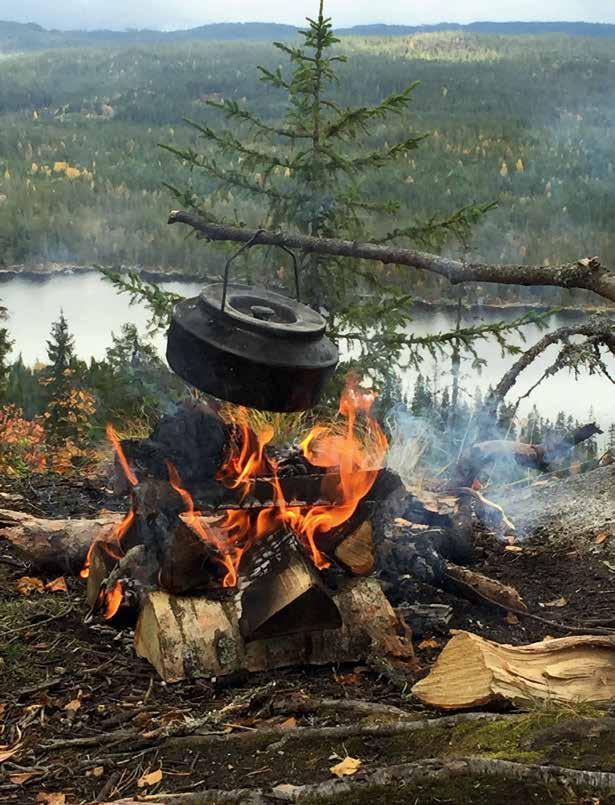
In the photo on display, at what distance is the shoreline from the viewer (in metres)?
42.9

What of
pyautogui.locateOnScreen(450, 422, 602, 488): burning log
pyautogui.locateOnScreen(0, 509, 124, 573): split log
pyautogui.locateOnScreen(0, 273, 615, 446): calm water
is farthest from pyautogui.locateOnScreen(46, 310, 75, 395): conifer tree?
pyautogui.locateOnScreen(0, 509, 124, 573): split log

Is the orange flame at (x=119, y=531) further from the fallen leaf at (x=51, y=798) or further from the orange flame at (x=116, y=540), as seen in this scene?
the fallen leaf at (x=51, y=798)

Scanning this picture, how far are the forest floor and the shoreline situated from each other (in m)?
35.1

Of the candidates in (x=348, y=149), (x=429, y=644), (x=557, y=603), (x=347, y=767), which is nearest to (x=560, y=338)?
(x=557, y=603)

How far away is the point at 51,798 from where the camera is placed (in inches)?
133

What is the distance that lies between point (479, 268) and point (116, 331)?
35493mm

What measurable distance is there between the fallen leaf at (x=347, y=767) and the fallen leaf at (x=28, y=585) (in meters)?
2.83

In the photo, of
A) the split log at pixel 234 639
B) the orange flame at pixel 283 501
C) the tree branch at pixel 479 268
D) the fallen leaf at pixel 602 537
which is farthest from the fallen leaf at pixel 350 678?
the fallen leaf at pixel 602 537

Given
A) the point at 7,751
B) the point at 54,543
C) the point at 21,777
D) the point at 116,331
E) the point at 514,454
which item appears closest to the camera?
the point at 21,777

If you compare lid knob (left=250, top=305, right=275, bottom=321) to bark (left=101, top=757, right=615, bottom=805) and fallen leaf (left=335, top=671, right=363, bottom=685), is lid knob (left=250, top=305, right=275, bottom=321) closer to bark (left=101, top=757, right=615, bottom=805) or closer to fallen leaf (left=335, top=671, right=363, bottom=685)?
fallen leaf (left=335, top=671, right=363, bottom=685)

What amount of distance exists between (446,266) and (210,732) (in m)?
3.25

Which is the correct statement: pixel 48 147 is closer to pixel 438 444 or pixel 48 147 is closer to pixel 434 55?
pixel 434 55

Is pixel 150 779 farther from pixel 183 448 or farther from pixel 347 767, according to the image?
pixel 183 448

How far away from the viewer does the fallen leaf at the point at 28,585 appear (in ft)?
17.9
